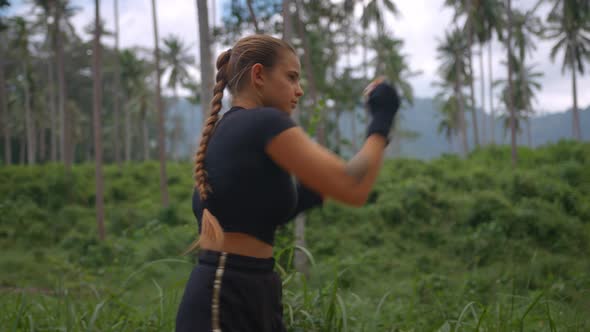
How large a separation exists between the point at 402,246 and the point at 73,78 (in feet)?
111

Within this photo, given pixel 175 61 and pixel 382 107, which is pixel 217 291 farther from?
pixel 175 61

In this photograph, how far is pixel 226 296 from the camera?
139 centimetres

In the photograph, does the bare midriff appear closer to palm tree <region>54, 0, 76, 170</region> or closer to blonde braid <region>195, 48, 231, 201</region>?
blonde braid <region>195, 48, 231, 201</region>

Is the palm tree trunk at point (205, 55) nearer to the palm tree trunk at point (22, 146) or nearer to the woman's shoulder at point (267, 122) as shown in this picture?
the woman's shoulder at point (267, 122)

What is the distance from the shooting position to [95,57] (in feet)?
53.0

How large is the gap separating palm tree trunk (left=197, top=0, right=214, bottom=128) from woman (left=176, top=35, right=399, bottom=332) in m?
5.04

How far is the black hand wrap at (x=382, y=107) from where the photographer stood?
130 cm

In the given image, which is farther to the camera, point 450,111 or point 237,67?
point 450,111

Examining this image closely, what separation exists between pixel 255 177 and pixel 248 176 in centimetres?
2

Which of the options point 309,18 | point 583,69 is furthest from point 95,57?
point 583,69

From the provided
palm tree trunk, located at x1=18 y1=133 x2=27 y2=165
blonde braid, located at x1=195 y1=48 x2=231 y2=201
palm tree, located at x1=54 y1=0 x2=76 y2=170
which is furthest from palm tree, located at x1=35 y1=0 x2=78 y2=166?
blonde braid, located at x1=195 y1=48 x2=231 y2=201

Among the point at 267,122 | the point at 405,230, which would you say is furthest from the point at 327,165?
the point at 405,230

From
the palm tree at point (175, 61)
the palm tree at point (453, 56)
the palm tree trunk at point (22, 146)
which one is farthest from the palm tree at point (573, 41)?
the palm tree trunk at point (22, 146)

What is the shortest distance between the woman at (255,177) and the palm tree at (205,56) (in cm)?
504
